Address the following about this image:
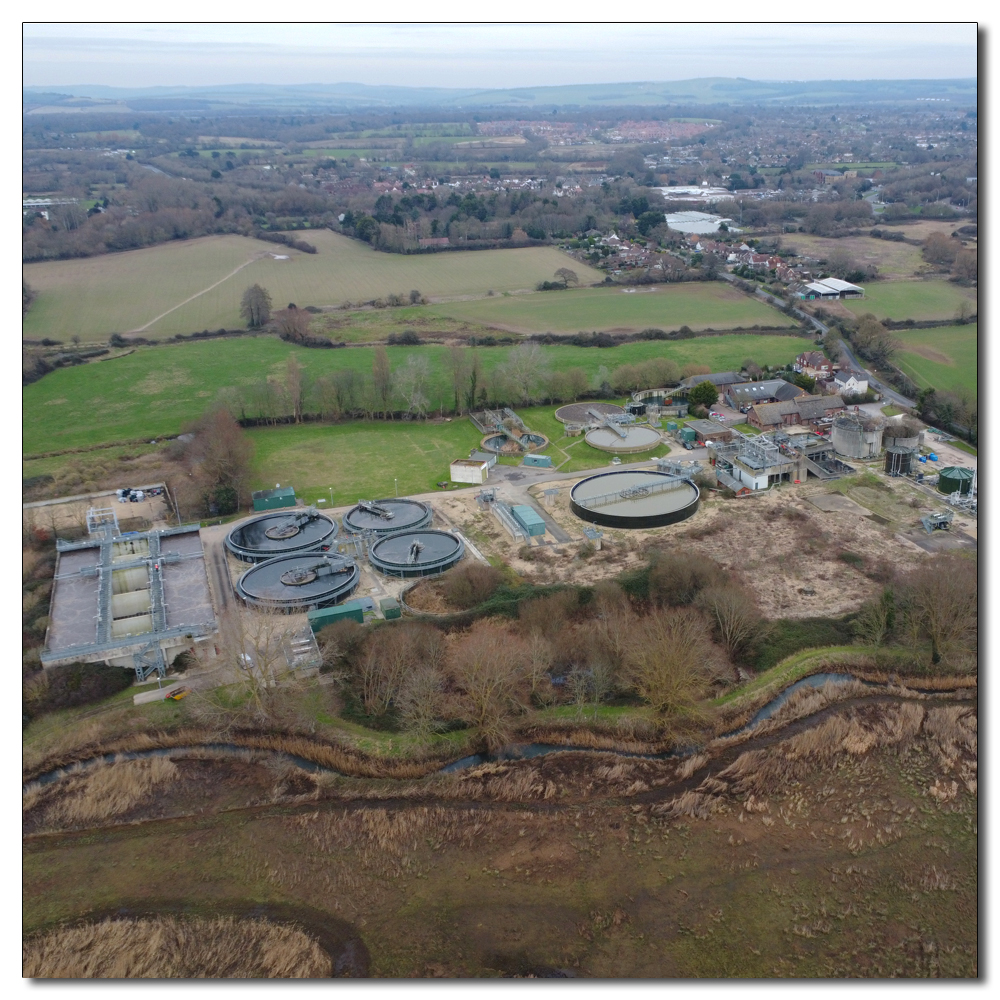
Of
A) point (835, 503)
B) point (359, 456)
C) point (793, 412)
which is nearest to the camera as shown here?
point (835, 503)

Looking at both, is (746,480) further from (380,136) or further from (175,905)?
(380,136)

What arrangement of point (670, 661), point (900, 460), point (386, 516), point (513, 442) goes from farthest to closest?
point (513, 442) → point (900, 460) → point (386, 516) → point (670, 661)

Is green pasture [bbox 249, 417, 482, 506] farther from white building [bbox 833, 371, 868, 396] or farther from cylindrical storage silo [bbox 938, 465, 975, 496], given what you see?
cylindrical storage silo [bbox 938, 465, 975, 496]

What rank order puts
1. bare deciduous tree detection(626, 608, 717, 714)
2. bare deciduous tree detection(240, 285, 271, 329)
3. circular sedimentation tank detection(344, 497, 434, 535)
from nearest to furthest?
bare deciduous tree detection(626, 608, 717, 714) → circular sedimentation tank detection(344, 497, 434, 535) → bare deciduous tree detection(240, 285, 271, 329)

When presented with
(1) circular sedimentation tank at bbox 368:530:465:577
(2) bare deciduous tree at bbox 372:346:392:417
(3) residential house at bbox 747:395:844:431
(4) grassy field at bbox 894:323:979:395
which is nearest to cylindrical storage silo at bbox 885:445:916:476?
(3) residential house at bbox 747:395:844:431

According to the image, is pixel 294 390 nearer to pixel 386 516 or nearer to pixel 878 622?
pixel 386 516

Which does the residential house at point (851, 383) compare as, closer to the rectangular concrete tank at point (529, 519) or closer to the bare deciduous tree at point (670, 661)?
the rectangular concrete tank at point (529, 519)

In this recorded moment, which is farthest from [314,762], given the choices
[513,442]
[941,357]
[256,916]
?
[941,357]
